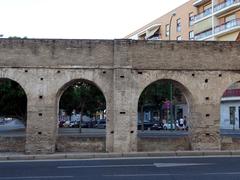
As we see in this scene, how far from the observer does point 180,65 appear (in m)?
20.0

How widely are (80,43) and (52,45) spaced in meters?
1.31

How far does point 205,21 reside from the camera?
5434 centimetres

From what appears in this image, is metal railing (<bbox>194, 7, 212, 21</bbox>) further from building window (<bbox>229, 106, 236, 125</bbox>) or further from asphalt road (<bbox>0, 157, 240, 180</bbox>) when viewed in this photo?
asphalt road (<bbox>0, 157, 240, 180</bbox>)

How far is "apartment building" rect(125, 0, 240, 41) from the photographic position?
4888 centimetres

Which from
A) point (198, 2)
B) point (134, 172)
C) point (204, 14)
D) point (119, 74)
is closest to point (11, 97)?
point (119, 74)

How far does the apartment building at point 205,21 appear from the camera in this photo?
48.9m

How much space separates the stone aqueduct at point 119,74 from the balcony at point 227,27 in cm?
2887

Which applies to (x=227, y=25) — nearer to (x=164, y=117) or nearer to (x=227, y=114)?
(x=227, y=114)

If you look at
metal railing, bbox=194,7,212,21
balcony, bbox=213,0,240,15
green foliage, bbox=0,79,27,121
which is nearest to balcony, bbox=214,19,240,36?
balcony, bbox=213,0,240,15

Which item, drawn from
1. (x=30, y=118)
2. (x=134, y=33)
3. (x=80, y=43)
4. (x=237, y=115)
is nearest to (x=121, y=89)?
(x=80, y=43)

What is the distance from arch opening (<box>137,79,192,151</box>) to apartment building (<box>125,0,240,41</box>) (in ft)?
23.4

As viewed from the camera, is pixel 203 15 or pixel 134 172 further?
pixel 203 15

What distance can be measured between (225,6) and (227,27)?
99.4 inches

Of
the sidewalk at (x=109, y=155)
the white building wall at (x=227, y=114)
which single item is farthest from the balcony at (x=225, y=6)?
the sidewalk at (x=109, y=155)
